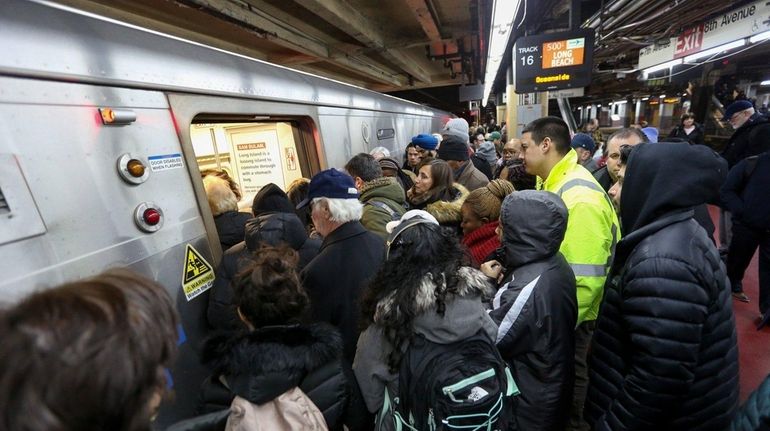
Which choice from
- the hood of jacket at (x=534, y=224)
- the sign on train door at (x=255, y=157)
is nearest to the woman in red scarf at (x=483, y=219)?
the hood of jacket at (x=534, y=224)

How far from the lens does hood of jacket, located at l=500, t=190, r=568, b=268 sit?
1.47 metres

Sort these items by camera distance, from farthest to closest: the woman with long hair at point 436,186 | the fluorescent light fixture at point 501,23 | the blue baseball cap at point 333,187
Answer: the fluorescent light fixture at point 501,23, the woman with long hair at point 436,186, the blue baseball cap at point 333,187

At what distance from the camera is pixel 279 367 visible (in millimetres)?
1110

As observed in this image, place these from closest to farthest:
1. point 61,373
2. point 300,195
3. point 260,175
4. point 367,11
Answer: point 61,373 < point 300,195 < point 260,175 < point 367,11

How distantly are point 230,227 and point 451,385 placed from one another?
1.71m

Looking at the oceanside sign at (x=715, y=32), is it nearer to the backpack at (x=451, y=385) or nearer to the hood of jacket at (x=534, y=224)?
the hood of jacket at (x=534, y=224)

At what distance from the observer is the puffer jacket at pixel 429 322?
1165 millimetres

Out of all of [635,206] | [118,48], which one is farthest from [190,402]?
[635,206]

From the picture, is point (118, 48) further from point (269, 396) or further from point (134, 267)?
point (269, 396)

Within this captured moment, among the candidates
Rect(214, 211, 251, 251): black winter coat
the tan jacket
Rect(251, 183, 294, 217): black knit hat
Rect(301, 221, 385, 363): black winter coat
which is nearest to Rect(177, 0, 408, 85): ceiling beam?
Rect(251, 183, 294, 217): black knit hat

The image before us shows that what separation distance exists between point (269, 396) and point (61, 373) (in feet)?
2.34

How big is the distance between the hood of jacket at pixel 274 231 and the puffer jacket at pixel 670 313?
1665mm

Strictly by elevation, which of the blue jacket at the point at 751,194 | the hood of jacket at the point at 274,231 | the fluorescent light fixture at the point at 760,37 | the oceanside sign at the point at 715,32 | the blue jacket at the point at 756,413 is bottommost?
the blue jacket at the point at 751,194

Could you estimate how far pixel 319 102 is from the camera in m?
3.37
